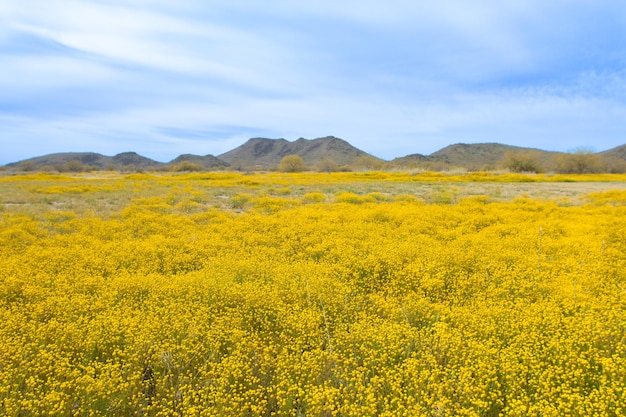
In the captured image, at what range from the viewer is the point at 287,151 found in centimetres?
17275

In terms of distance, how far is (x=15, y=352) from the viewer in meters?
3.75

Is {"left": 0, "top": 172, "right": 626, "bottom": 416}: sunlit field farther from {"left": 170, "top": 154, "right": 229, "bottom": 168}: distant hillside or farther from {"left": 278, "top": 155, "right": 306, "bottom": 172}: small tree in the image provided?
{"left": 170, "top": 154, "right": 229, "bottom": 168}: distant hillside

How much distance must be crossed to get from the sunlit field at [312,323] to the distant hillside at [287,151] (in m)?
131

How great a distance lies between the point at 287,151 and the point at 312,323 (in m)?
171

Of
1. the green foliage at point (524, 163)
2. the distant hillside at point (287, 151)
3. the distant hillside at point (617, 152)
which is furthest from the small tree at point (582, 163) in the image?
the distant hillside at point (287, 151)

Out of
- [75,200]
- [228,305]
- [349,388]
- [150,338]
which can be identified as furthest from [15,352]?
[75,200]

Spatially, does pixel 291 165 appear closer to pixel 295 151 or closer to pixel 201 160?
pixel 201 160

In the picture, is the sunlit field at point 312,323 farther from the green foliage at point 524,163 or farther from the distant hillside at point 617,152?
the distant hillside at point 617,152

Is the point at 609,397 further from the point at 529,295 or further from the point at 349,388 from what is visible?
the point at 529,295

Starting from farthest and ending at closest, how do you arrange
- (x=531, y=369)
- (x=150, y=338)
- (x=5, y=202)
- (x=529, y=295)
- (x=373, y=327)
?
(x=5, y=202)
(x=529, y=295)
(x=373, y=327)
(x=150, y=338)
(x=531, y=369)

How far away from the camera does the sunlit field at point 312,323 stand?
3225 millimetres

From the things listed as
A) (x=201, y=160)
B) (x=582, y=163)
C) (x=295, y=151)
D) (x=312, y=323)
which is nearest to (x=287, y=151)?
(x=295, y=151)

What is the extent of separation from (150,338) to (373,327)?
2.64 m

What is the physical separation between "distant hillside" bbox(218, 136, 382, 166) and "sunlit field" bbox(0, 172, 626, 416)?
131m
